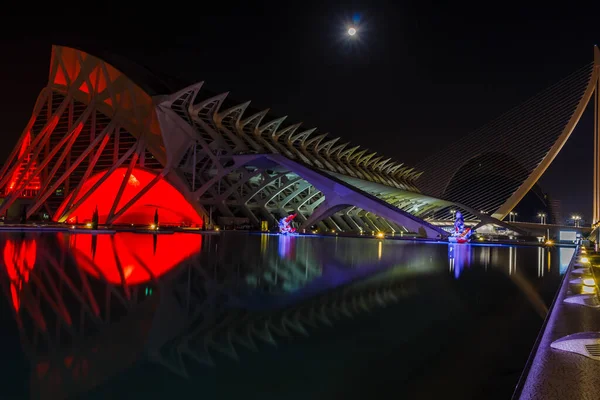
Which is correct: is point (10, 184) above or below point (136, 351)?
above

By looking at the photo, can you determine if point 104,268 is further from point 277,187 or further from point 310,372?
point 277,187

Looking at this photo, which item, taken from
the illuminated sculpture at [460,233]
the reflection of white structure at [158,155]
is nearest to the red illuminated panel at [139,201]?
the reflection of white structure at [158,155]

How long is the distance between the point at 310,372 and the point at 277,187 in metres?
37.5

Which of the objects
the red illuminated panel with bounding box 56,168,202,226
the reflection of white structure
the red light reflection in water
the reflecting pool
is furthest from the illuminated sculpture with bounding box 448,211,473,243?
the red light reflection in water

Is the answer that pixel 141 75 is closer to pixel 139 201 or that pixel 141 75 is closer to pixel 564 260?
pixel 139 201

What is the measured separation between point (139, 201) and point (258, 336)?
3747cm

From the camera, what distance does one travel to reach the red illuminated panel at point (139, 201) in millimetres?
38375

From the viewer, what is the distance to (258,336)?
165 inches

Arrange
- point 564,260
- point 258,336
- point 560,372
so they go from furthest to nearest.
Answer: point 564,260
point 258,336
point 560,372

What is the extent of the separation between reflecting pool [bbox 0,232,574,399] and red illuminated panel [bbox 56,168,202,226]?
30.8 m

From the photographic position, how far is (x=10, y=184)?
41938 mm

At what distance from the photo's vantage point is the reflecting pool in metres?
3.05

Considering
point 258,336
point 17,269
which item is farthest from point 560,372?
point 17,269

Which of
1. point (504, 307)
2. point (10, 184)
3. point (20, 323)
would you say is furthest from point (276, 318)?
point (10, 184)
